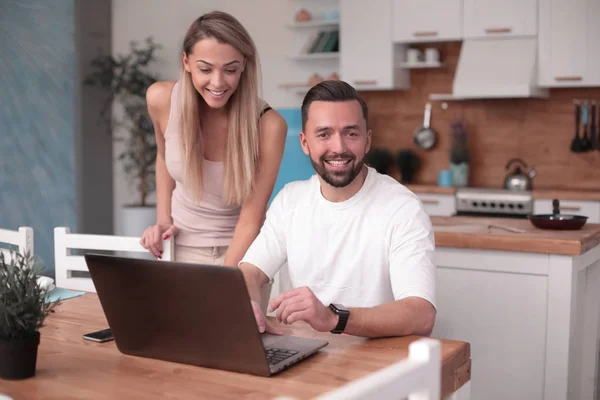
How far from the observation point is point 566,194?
14.7ft

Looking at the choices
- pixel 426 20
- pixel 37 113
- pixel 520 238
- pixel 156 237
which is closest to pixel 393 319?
pixel 156 237

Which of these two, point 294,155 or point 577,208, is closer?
point 577,208

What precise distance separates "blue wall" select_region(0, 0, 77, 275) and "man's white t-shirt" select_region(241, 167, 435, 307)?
4.37 m

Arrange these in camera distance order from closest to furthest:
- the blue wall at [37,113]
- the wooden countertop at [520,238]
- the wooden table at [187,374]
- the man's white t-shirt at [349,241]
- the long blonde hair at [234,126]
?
the wooden table at [187,374], the man's white t-shirt at [349,241], the long blonde hair at [234,126], the wooden countertop at [520,238], the blue wall at [37,113]

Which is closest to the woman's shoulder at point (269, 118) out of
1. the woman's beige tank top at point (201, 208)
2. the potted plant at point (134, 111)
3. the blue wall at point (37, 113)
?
the woman's beige tank top at point (201, 208)

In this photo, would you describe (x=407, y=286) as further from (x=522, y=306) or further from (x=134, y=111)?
(x=134, y=111)

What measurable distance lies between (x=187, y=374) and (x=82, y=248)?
111 cm

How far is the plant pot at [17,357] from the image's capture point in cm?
128

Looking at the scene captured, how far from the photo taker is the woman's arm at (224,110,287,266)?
214 cm

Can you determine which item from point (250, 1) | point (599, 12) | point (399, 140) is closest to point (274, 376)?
point (599, 12)

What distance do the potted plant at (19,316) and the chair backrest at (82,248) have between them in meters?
0.92

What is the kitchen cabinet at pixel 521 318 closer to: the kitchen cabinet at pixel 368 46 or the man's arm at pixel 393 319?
the man's arm at pixel 393 319

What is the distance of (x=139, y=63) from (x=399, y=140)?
213 centimetres

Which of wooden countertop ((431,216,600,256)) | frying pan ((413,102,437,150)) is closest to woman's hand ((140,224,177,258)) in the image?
wooden countertop ((431,216,600,256))
